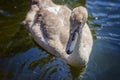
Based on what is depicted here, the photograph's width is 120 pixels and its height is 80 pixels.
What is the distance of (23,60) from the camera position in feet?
26.1

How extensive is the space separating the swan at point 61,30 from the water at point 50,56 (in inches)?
6.7

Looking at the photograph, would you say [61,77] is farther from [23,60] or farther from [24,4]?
[24,4]

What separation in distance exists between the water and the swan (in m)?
0.17

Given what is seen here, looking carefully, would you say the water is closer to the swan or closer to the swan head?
the swan

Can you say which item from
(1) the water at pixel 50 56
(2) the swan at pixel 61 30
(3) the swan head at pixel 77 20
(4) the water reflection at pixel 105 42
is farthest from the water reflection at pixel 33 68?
(3) the swan head at pixel 77 20

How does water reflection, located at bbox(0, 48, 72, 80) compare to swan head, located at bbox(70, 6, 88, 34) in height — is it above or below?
below

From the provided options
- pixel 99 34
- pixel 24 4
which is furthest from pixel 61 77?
pixel 24 4

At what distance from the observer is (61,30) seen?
8406mm

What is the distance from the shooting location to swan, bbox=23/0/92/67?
283 inches

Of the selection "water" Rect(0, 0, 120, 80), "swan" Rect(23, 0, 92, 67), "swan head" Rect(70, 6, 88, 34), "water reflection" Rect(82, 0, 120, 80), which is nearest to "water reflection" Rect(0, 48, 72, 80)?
"water" Rect(0, 0, 120, 80)

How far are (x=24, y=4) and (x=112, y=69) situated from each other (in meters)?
3.93

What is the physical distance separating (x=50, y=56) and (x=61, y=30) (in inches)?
25.3

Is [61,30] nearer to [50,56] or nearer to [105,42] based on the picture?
[50,56]

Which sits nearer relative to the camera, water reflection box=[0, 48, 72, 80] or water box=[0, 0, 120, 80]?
water reflection box=[0, 48, 72, 80]
